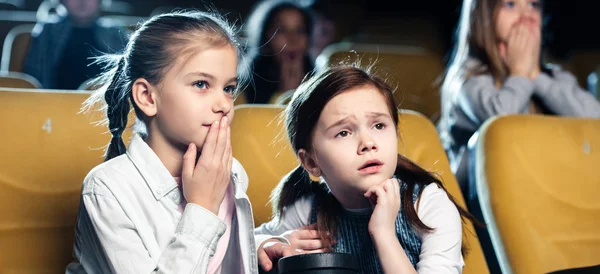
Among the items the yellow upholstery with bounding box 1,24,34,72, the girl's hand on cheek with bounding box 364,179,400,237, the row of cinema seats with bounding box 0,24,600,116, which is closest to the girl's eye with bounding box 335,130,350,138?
the girl's hand on cheek with bounding box 364,179,400,237

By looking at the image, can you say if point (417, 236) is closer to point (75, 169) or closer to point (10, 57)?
point (75, 169)

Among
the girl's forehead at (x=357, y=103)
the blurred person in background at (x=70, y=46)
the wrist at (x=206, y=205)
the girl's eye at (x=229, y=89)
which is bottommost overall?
the wrist at (x=206, y=205)

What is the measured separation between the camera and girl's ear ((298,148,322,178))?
1319mm

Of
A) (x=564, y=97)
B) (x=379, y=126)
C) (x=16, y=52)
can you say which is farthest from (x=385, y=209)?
(x=16, y=52)

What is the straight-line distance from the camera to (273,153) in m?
1.54

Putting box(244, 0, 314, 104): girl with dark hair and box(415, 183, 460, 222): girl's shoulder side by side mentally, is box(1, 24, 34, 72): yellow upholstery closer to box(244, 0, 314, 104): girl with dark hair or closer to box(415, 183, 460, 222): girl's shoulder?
box(244, 0, 314, 104): girl with dark hair

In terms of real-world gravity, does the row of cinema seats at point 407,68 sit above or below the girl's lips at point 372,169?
above

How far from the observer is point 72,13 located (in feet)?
10.5

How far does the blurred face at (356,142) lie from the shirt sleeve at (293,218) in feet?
0.37

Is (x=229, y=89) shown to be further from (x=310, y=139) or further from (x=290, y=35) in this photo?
(x=290, y=35)

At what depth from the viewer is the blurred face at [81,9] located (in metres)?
3.20

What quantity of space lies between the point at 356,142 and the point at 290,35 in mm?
1943

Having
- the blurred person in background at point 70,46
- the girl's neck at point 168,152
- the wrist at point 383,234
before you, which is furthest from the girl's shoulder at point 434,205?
the blurred person in background at point 70,46

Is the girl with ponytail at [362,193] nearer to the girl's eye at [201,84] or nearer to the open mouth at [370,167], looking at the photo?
the open mouth at [370,167]
